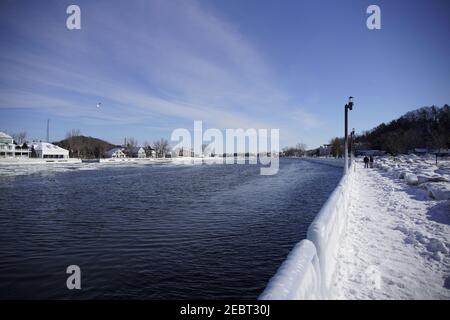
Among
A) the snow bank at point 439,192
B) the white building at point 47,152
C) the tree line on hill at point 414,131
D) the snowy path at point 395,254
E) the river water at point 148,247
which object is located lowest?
the river water at point 148,247

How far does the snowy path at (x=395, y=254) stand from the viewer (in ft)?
13.5

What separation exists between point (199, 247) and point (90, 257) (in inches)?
108

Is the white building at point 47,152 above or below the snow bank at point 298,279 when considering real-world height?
above

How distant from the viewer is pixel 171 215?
478 inches

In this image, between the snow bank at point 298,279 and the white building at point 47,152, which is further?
the white building at point 47,152

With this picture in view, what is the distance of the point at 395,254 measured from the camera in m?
5.60

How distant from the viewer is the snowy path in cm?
410

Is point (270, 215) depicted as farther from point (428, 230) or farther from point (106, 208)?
point (106, 208)

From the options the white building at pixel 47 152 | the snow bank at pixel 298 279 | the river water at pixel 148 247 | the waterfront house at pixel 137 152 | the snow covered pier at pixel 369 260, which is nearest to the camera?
the snow bank at pixel 298 279

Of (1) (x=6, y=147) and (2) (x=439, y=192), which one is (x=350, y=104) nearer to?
(2) (x=439, y=192)

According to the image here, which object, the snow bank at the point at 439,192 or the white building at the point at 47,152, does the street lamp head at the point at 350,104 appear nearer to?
the snow bank at the point at 439,192

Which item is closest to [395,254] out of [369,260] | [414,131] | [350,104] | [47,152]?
[369,260]

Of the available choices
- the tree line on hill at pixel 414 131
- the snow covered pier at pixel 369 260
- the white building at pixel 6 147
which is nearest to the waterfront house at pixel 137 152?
the white building at pixel 6 147
